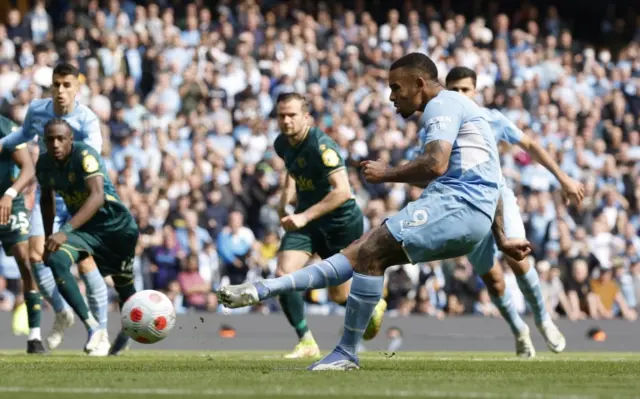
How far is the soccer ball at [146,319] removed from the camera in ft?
34.4

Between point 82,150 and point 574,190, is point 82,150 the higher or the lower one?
the higher one

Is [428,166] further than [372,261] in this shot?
No

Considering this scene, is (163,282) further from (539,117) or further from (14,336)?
(539,117)

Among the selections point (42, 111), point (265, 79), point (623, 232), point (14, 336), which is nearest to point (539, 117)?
point (623, 232)

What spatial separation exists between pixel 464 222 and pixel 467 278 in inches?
441

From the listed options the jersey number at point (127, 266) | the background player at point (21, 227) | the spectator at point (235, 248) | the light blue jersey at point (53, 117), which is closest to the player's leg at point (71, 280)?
the jersey number at point (127, 266)

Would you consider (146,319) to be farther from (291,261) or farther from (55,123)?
(55,123)

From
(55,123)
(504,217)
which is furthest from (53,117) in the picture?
(504,217)

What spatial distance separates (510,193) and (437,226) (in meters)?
3.91

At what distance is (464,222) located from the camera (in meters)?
8.60

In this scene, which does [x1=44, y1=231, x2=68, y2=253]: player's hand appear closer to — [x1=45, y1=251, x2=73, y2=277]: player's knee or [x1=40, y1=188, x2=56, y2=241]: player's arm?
[x1=45, y1=251, x2=73, y2=277]: player's knee

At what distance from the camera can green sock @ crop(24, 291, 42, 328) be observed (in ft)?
42.9

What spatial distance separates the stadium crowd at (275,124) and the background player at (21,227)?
4.12 metres

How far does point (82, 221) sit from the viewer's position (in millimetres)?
11586
